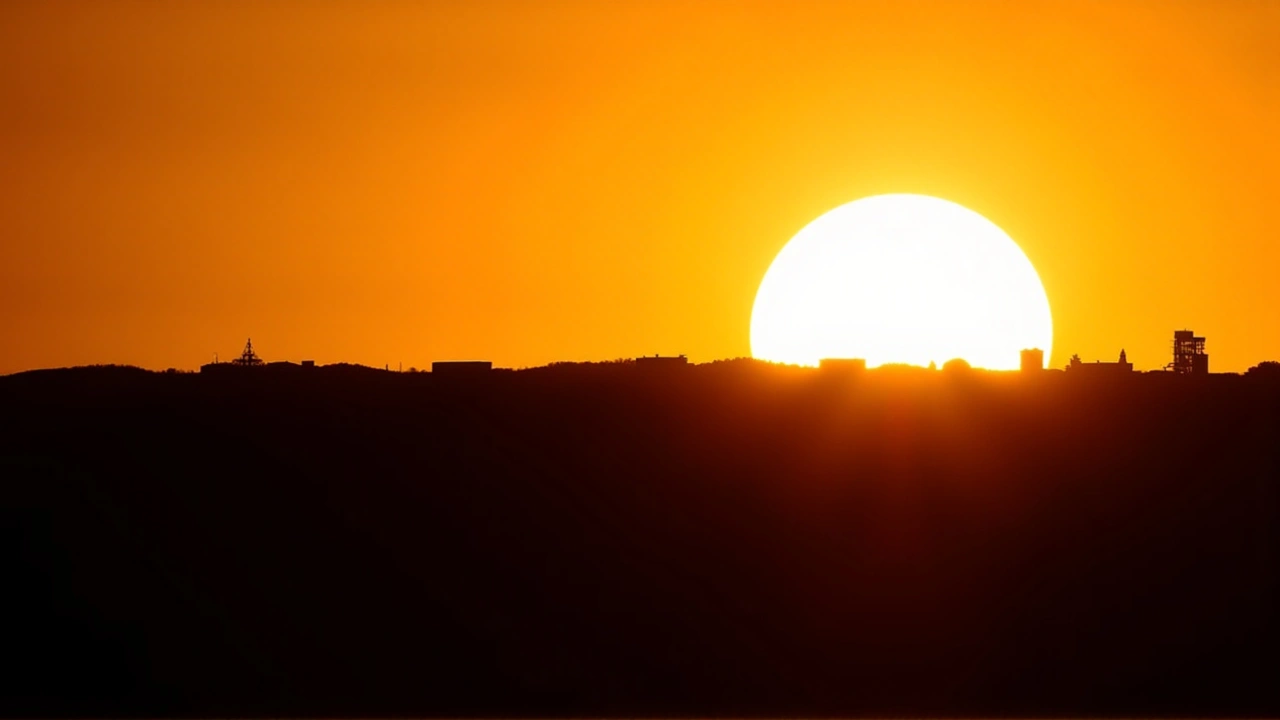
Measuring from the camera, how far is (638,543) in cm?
10256

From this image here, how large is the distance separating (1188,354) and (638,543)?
32.4 m

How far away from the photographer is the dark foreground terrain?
94.9 m

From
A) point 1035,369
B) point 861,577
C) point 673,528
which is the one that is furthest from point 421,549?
point 1035,369

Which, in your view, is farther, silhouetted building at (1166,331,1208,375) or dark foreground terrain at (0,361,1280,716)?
silhouetted building at (1166,331,1208,375)

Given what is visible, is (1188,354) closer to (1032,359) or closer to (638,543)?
(1032,359)

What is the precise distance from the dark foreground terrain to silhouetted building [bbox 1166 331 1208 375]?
898cm

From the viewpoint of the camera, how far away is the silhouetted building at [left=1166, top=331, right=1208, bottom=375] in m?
122

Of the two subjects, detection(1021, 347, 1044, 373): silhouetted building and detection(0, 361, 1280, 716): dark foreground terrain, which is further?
detection(1021, 347, 1044, 373): silhouetted building

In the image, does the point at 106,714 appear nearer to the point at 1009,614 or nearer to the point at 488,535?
the point at 488,535

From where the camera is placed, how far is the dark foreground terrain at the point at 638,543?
94.9m

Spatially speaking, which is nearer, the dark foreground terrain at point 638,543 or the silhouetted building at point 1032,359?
the dark foreground terrain at point 638,543

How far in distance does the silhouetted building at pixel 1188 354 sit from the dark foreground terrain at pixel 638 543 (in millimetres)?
8976

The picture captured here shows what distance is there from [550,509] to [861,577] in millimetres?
12355

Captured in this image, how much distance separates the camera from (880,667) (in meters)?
96.9
